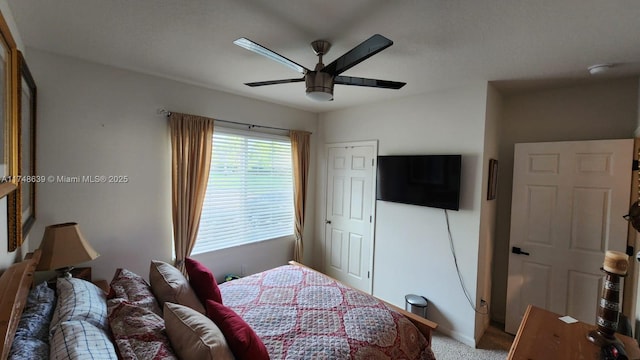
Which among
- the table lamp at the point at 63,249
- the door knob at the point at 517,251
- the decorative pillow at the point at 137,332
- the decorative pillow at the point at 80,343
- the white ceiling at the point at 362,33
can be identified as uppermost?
the white ceiling at the point at 362,33

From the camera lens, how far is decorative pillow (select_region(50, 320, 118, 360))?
991mm

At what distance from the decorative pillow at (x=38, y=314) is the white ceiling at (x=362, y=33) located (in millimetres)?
1595

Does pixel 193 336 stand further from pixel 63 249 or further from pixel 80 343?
pixel 63 249

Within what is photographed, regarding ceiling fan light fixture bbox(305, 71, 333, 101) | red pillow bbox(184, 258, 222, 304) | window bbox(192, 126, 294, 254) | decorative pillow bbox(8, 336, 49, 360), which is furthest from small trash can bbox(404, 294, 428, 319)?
decorative pillow bbox(8, 336, 49, 360)

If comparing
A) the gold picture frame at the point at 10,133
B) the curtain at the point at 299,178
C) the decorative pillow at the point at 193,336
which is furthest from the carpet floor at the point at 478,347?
the gold picture frame at the point at 10,133

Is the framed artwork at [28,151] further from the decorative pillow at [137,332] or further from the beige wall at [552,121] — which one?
the beige wall at [552,121]

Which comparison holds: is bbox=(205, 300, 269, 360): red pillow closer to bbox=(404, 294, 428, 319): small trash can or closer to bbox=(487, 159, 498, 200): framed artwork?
bbox=(404, 294, 428, 319): small trash can

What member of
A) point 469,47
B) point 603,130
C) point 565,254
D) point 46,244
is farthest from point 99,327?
point 603,130

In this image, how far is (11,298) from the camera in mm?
1054

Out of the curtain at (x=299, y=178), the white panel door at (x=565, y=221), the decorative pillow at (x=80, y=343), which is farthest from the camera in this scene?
the curtain at (x=299, y=178)

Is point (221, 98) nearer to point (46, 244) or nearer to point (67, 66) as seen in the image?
point (67, 66)

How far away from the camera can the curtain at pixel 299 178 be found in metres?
3.90

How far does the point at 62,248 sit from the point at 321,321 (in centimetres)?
185

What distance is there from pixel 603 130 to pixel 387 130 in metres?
2.02
